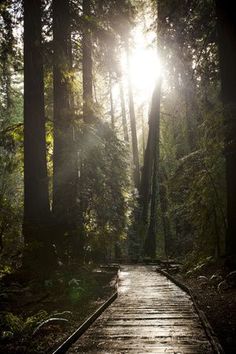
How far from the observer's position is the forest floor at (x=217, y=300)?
206 inches

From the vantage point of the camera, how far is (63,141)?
12.3 metres

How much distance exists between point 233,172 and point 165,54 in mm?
6327

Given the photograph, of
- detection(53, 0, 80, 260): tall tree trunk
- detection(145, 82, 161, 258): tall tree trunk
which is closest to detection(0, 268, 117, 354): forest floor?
detection(53, 0, 80, 260): tall tree trunk

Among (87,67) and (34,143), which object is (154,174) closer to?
(87,67)

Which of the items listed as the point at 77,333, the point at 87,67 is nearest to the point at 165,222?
the point at 87,67

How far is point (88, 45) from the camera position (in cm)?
1492

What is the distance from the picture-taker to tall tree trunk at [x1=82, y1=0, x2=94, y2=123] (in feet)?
42.1

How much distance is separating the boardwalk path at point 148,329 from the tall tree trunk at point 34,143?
2.91 meters

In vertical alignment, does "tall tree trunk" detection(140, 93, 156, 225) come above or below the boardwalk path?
above

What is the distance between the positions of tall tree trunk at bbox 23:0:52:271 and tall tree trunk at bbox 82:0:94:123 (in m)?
1.99

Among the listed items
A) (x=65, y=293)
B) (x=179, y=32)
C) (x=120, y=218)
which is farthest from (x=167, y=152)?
(x=65, y=293)

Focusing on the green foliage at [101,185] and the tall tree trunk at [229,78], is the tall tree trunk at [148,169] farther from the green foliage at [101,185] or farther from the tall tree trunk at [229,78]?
the tall tree trunk at [229,78]

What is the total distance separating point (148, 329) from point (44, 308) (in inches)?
102

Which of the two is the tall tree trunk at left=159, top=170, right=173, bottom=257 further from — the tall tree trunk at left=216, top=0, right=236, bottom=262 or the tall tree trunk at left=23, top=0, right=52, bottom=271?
the tall tree trunk at left=216, top=0, right=236, bottom=262
